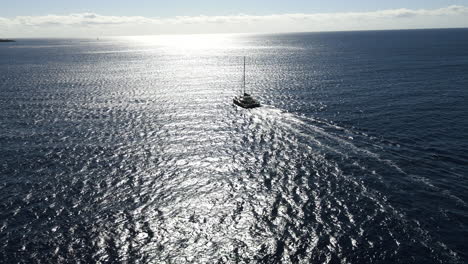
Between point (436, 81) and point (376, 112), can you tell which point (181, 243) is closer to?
point (376, 112)

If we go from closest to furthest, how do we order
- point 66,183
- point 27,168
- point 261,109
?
1. point 66,183
2. point 27,168
3. point 261,109

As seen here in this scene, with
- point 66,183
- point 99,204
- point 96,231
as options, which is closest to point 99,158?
point 66,183

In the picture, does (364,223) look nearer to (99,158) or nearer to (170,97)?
(99,158)

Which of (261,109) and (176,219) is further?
(261,109)

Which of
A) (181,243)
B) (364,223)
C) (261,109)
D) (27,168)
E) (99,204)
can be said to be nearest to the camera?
(181,243)

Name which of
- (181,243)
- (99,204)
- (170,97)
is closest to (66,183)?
(99,204)

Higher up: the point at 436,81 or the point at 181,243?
the point at 436,81
